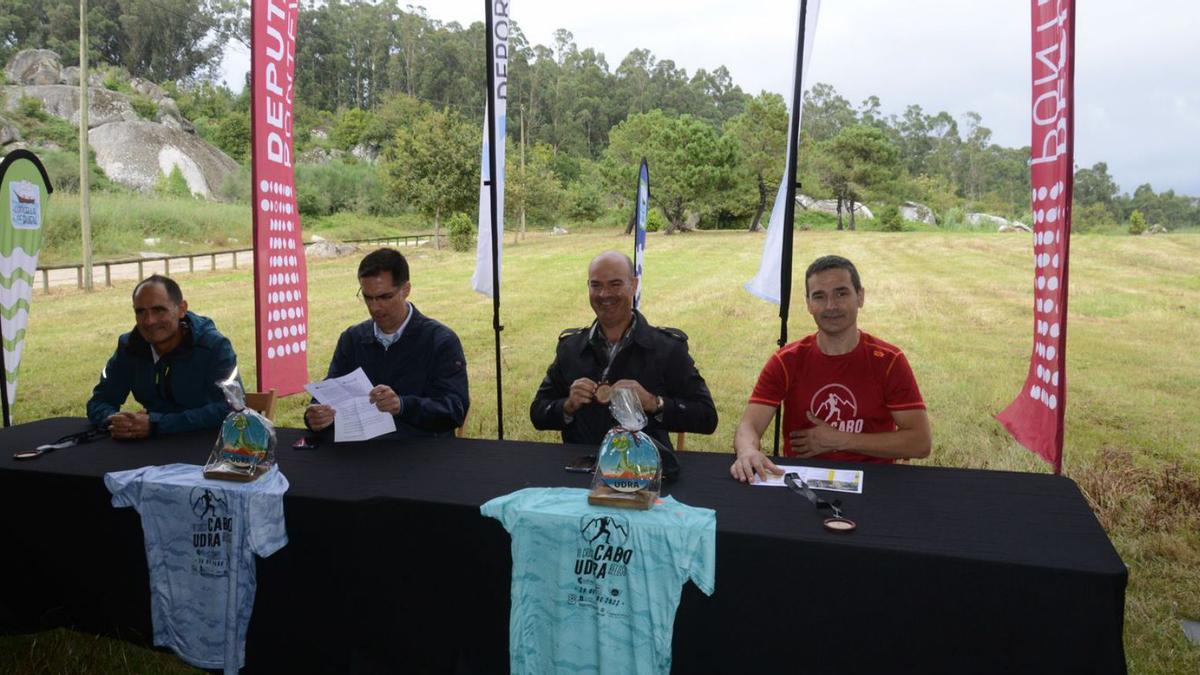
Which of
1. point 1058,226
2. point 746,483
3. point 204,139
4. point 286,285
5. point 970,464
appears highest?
point 204,139

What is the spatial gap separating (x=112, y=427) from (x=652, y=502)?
193 cm

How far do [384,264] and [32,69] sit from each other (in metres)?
36.6

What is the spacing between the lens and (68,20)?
107 ft

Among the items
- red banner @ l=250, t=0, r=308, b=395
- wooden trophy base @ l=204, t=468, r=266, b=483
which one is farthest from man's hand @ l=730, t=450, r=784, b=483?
red banner @ l=250, t=0, r=308, b=395

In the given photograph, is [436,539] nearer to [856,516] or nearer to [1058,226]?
[856,516]

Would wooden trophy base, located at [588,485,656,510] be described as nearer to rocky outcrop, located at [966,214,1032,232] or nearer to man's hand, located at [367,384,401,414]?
man's hand, located at [367,384,401,414]

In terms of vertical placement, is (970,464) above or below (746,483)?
below

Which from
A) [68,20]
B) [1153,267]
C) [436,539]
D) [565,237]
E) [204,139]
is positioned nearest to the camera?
[436,539]

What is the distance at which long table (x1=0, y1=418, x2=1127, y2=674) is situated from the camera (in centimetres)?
142

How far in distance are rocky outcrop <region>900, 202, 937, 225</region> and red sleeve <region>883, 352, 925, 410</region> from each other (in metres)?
11.7

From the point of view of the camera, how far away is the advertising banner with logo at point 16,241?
3652 mm

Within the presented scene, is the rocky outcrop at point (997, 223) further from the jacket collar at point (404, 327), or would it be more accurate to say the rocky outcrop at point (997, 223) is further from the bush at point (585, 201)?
the jacket collar at point (404, 327)

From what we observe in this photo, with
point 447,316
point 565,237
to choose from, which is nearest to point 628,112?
point 565,237

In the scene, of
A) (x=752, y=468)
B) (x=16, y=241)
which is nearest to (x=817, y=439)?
(x=752, y=468)
